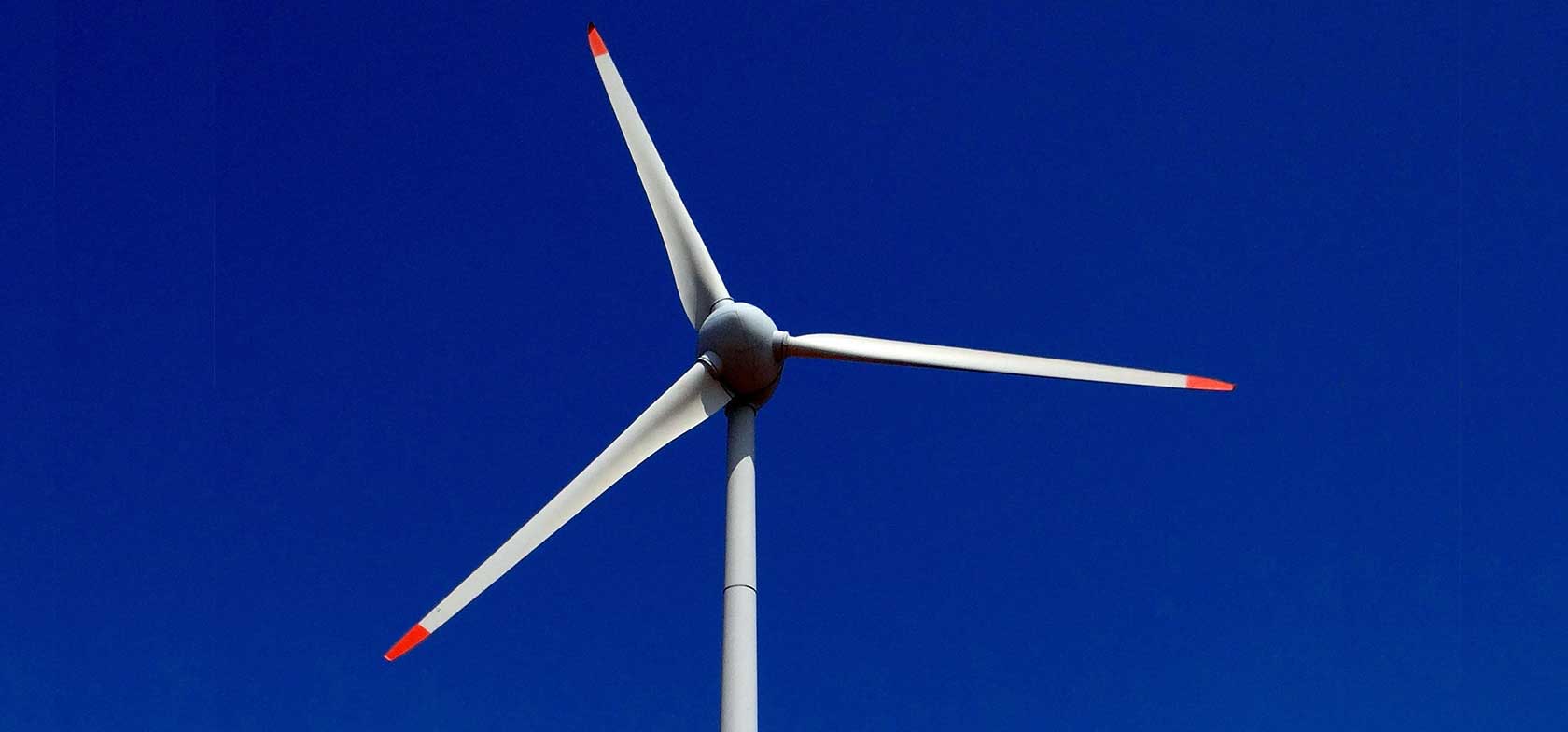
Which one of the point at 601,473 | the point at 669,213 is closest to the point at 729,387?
the point at 601,473

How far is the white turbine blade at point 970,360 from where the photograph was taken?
20.5 meters

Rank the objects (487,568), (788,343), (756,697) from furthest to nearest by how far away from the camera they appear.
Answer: (788,343) < (487,568) < (756,697)

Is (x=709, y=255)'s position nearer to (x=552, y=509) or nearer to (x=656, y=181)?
(x=656, y=181)

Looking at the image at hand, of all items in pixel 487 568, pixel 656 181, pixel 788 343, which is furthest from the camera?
pixel 656 181

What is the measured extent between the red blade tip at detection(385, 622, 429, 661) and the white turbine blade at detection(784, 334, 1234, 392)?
6493mm

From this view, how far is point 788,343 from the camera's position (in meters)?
20.5

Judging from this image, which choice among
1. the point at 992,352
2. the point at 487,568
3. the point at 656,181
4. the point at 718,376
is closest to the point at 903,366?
the point at 992,352

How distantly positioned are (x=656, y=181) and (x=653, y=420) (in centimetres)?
431

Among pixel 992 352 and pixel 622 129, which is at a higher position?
pixel 622 129

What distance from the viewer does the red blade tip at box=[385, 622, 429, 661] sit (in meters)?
17.8

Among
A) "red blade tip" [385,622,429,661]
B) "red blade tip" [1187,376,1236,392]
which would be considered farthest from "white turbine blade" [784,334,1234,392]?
"red blade tip" [385,622,429,661]

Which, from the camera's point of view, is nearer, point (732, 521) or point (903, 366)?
point (732, 521)

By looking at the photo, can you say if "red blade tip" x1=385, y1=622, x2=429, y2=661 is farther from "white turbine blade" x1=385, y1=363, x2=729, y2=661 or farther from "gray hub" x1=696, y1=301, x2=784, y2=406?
"gray hub" x1=696, y1=301, x2=784, y2=406

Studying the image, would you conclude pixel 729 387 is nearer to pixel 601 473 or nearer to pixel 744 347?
pixel 744 347
